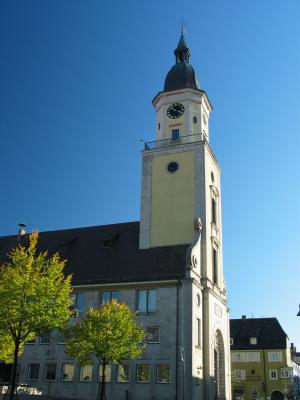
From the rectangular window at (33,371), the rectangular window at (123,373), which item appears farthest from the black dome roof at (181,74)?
the rectangular window at (33,371)

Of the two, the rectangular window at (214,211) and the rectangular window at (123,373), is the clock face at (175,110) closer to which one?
the rectangular window at (214,211)

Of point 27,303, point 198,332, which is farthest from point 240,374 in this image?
point 27,303

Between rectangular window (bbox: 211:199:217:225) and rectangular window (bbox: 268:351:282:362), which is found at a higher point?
rectangular window (bbox: 211:199:217:225)

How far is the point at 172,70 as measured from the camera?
50000mm

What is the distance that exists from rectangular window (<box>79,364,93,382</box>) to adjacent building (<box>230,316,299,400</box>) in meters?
35.4

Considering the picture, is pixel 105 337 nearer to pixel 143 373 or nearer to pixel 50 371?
pixel 143 373

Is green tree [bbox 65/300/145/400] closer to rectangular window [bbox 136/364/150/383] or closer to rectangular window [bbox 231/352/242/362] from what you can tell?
rectangular window [bbox 136/364/150/383]

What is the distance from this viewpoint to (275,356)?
68.2 m

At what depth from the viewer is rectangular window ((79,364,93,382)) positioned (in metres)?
37.9

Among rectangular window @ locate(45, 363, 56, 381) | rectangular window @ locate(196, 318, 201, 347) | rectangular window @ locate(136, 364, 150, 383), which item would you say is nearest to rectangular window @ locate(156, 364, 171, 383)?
rectangular window @ locate(136, 364, 150, 383)

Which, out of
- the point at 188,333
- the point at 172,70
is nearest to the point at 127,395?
the point at 188,333

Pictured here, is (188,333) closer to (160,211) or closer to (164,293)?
(164,293)

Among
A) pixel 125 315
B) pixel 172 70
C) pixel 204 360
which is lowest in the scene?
pixel 204 360

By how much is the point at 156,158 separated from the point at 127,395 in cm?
2138
